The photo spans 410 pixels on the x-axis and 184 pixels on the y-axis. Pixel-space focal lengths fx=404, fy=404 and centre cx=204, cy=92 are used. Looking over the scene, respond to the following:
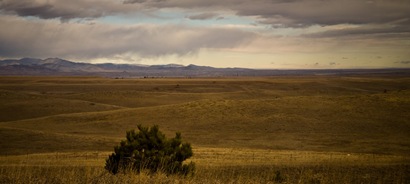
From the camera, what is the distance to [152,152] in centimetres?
1592

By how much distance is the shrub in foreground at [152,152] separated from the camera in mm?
14844

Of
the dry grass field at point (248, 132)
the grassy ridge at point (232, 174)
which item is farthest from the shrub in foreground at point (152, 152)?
the dry grass field at point (248, 132)

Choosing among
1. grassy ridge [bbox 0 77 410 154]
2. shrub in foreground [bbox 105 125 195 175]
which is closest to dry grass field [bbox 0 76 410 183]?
grassy ridge [bbox 0 77 410 154]

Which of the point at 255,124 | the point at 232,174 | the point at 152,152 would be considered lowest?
the point at 255,124

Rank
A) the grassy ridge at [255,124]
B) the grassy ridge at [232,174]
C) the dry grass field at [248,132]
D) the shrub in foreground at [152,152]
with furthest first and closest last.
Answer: the grassy ridge at [255,124], the dry grass field at [248,132], the shrub in foreground at [152,152], the grassy ridge at [232,174]

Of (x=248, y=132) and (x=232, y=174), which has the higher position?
(x=232, y=174)

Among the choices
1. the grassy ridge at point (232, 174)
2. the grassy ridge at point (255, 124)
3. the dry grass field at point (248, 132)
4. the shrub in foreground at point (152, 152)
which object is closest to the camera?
the grassy ridge at point (232, 174)

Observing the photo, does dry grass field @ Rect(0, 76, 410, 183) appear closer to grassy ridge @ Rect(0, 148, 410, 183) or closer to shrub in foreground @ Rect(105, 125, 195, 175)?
grassy ridge @ Rect(0, 148, 410, 183)

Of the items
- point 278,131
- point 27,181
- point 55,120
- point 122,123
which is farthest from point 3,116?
point 27,181

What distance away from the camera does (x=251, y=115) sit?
166 ft

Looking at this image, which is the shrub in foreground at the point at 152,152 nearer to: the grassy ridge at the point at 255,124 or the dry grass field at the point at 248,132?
the dry grass field at the point at 248,132

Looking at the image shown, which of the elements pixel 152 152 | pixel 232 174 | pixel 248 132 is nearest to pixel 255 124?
pixel 248 132

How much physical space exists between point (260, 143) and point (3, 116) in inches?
1698

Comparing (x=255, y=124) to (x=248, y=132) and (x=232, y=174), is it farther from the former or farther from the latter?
(x=232, y=174)
